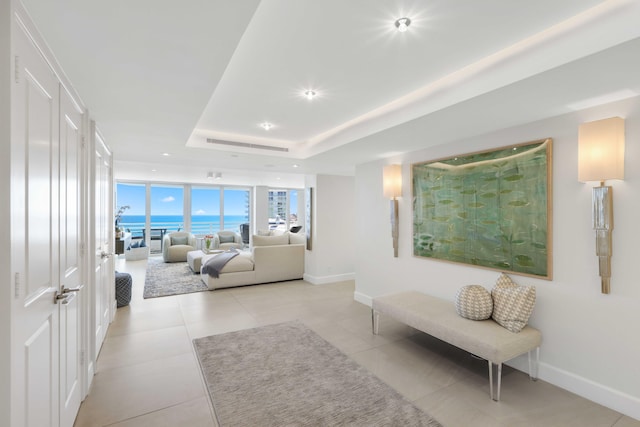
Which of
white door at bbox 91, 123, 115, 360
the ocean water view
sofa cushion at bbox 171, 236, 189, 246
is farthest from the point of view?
the ocean water view

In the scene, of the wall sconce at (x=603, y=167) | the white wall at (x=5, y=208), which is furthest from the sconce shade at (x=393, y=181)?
the white wall at (x=5, y=208)

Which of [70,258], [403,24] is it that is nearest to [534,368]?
[403,24]

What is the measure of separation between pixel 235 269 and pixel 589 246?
509 cm

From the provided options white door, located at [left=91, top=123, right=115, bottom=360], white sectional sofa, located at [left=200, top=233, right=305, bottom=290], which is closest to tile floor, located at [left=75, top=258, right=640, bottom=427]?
white door, located at [left=91, top=123, right=115, bottom=360]

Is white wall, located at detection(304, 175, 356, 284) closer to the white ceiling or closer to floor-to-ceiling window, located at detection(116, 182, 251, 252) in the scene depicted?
A: the white ceiling

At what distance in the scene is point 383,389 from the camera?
242 centimetres

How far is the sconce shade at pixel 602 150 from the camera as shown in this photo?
6.84 ft

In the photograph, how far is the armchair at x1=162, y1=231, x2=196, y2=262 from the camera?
827cm

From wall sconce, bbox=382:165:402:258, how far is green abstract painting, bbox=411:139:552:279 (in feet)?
0.88

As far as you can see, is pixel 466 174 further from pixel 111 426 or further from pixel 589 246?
pixel 111 426

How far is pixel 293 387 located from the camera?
2.44 metres

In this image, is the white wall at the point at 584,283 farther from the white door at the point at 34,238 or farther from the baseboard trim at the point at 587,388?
the white door at the point at 34,238

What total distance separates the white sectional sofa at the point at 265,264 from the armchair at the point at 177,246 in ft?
7.12

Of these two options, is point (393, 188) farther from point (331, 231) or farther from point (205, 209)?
point (205, 209)
